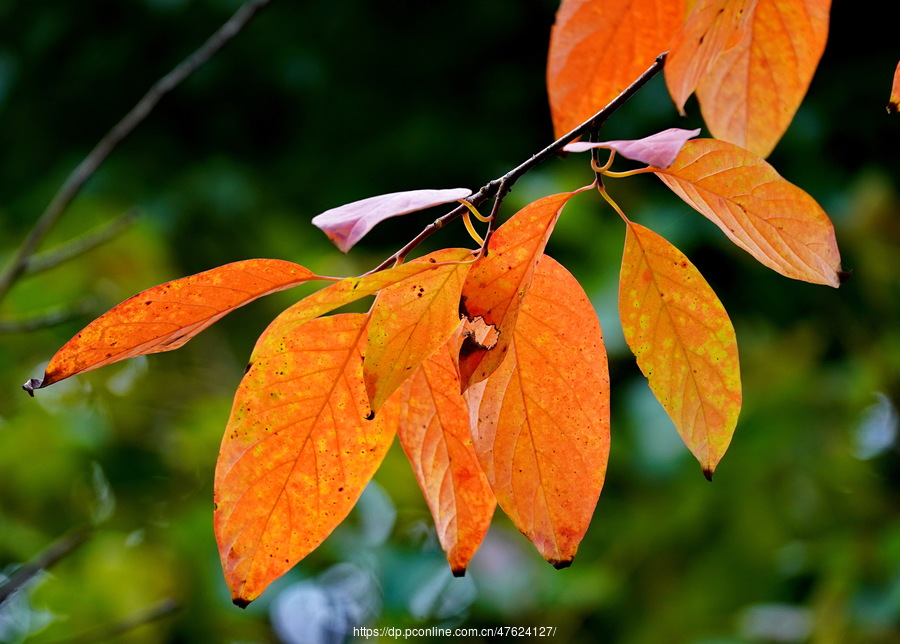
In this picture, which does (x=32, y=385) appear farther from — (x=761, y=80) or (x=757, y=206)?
(x=761, y=80)

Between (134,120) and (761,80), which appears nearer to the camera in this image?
(761,80)

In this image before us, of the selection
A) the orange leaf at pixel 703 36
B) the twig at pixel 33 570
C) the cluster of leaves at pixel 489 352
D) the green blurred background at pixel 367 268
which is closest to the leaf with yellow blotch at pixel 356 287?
the cluster of leaves at pixel 489 352

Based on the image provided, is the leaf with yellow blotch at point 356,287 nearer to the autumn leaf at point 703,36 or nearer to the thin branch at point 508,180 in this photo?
the thin branch at point 508,180

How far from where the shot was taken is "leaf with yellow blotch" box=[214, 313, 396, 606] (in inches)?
11.8

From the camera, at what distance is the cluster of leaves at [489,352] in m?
0.28

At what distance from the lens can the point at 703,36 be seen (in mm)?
317

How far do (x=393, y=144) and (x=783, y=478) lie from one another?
119cm

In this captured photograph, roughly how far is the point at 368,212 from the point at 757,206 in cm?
15

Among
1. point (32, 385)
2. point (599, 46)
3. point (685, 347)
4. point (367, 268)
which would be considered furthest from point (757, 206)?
point (367, 268)

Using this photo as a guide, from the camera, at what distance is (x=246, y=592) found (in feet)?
0.98

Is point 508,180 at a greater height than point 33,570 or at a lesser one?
greater

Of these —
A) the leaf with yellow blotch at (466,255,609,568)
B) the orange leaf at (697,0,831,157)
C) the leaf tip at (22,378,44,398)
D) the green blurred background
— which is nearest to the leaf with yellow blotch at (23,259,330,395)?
the leaf tip at (22,378,44,398)

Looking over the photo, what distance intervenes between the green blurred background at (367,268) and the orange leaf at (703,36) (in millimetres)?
879

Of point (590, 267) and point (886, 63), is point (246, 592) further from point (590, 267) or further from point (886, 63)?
point (886, 63)
